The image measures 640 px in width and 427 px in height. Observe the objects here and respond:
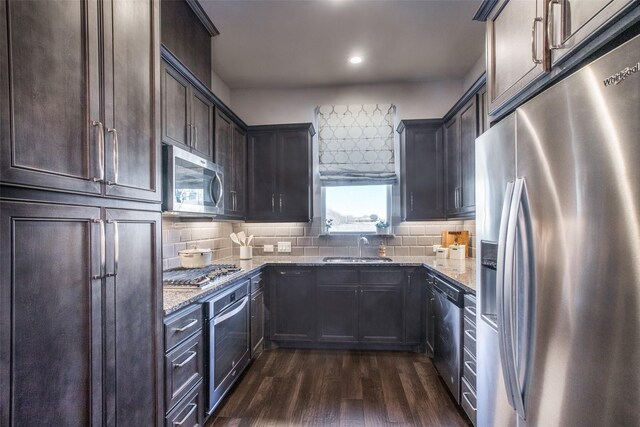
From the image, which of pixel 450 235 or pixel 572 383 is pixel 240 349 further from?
pixel 450 235

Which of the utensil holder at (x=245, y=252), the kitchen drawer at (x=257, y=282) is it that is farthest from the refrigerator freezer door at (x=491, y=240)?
the utensil holder at (x=245, y=252)

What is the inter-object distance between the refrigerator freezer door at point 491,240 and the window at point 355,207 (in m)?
2.27

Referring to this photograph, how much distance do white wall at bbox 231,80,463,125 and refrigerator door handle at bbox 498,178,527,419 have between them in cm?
292

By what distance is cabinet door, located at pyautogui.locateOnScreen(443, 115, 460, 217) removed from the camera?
9.82ft

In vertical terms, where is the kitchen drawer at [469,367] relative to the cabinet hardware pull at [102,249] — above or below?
below

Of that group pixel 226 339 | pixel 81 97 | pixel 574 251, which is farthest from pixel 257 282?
pixel 574 251

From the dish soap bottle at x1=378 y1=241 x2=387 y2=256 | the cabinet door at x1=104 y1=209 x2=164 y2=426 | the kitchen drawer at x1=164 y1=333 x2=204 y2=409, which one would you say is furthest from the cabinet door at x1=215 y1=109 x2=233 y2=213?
the dish soap bottle at x1=378 y1=241 x2=387 y2=256

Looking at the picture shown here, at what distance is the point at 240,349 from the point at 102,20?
2.34m

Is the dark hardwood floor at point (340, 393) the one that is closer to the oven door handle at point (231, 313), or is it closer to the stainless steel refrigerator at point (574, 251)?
the oven door handle at point (231, 313)

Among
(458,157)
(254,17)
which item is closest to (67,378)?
(254,17)

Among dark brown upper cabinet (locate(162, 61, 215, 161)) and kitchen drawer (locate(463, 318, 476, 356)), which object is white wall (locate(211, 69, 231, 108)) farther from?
kitchen drawer (locate(463, 318, 476, 356))

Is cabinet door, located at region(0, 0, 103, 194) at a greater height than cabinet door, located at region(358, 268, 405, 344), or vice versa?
cabinet door, located at region(0, 0, 103, 194)

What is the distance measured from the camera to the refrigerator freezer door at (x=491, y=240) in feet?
4.11

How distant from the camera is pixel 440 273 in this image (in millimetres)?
2561
